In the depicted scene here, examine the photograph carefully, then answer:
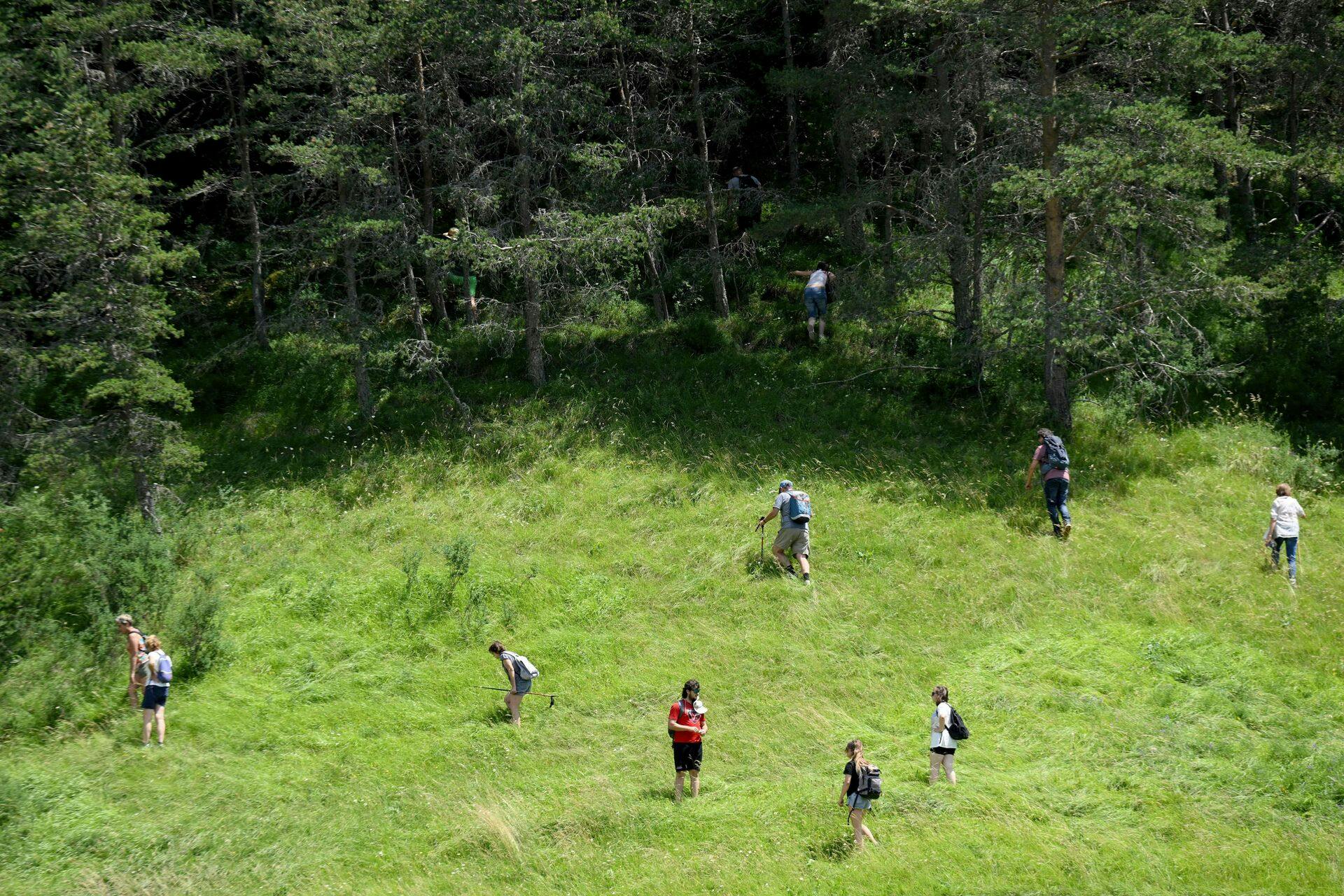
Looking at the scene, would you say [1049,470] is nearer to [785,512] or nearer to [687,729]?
[785,512]

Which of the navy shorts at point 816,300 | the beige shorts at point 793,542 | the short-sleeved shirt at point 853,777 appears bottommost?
the beige shorts at point 793,542

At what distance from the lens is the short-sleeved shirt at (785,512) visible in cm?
1505

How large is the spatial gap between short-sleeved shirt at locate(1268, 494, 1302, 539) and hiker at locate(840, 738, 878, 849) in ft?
27.1

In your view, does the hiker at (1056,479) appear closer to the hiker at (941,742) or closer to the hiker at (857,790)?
the hiker at (941,742)

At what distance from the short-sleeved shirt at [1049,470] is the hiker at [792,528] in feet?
13.0

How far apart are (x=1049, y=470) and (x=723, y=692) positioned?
6663 millimetres

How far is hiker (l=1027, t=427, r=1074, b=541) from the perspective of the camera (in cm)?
1574

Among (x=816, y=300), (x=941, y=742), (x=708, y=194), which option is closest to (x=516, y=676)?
(x=941, y=742)

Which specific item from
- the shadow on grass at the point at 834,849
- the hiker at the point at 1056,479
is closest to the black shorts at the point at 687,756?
the shadow on grass at the point at 834,849

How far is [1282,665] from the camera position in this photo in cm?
1306

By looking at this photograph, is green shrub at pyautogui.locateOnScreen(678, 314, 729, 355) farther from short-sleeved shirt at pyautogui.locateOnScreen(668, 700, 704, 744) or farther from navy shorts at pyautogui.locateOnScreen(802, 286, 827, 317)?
short-sleeved shirt at pyautogui.locateOnScreen(668, 700, 704, 744)

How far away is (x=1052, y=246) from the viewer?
18.2m

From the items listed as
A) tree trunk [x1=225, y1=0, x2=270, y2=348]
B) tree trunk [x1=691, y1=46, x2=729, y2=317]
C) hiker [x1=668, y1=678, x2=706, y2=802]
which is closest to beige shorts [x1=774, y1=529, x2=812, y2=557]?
hiker [x1=668, y1=678, x2=706, y2=802]

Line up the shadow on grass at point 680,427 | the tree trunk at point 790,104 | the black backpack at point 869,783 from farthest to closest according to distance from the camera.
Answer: the tree trunk at point 790,104 < the shadow on grass at point 680,427 < the black backpack at point 869,783
